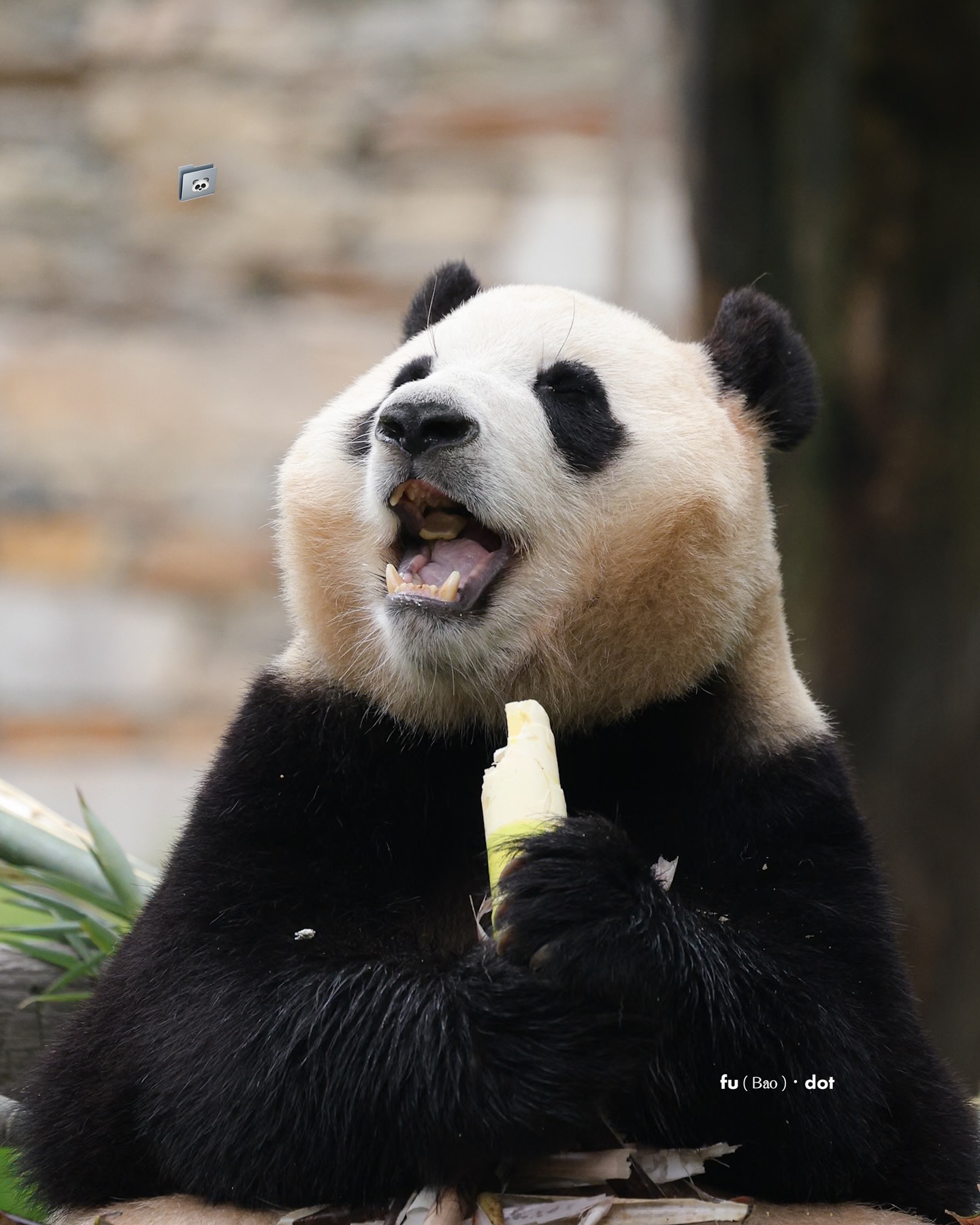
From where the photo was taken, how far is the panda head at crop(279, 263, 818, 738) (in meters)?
3.46

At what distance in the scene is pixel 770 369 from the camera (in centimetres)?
409

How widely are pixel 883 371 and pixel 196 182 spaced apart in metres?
4.56

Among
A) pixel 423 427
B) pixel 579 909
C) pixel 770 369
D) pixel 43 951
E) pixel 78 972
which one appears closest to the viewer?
pixel 579 909

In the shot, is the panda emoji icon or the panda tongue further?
the panda emoji icon

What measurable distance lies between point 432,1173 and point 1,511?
556 inches

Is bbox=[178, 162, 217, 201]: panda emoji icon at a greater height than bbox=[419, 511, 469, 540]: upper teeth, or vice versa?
bbox=[178, 162, 217, 201]: panda emoji icon

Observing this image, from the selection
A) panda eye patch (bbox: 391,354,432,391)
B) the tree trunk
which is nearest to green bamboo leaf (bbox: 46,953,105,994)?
panda eye patch (bbox: 391,354,432,391)

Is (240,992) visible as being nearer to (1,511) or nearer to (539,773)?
(539,773)

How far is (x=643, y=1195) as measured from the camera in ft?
9.96

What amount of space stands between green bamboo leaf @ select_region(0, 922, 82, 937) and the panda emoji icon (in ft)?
7.51

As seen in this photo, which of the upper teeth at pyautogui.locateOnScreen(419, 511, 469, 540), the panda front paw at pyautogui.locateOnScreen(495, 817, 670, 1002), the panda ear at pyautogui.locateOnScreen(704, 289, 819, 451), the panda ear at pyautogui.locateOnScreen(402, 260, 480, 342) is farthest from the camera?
the panda ear at pyautogui.locateOnScreen(402, 260, 480, 342)

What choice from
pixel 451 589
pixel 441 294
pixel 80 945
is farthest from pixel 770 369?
pixel 80 945

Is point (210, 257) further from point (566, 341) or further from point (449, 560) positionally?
point (449, 560)

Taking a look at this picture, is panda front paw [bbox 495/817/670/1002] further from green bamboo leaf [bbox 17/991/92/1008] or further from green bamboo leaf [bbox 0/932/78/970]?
green bamboo leaf [bbox 0/932/78/970]
